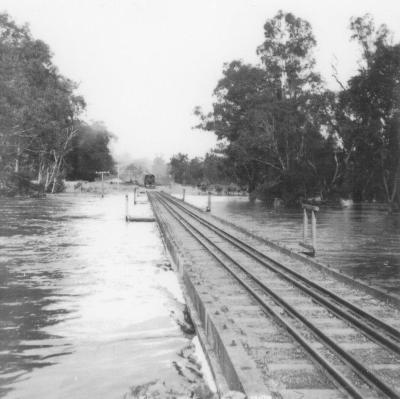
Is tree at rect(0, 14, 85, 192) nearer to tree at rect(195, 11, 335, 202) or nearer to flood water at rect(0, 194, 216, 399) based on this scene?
tree at rect(195, 11, 335, 202)

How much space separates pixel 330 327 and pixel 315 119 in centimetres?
3354

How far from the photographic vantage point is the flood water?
18.3 feet

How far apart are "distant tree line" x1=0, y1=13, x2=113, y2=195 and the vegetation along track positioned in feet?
105

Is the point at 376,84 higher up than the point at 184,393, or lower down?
higher up

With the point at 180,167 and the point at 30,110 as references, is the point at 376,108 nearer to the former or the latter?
the point at 30,110

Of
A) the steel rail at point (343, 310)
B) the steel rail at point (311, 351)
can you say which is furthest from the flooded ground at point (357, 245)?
the steel rail at point (311, 351)

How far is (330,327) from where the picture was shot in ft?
24.3

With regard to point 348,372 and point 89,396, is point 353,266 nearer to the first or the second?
point 348,372

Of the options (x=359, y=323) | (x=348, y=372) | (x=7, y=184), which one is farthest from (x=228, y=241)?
(x=7, y=184)

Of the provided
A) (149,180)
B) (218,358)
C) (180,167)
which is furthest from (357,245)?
(180,167)

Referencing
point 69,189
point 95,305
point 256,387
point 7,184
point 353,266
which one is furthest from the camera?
point 69,189

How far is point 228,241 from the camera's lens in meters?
18.3

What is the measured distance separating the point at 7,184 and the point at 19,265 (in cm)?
4032

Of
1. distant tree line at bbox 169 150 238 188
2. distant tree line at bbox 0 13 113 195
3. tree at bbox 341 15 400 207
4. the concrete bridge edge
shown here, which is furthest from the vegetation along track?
distant tree line at bbox 169 150 238 188
